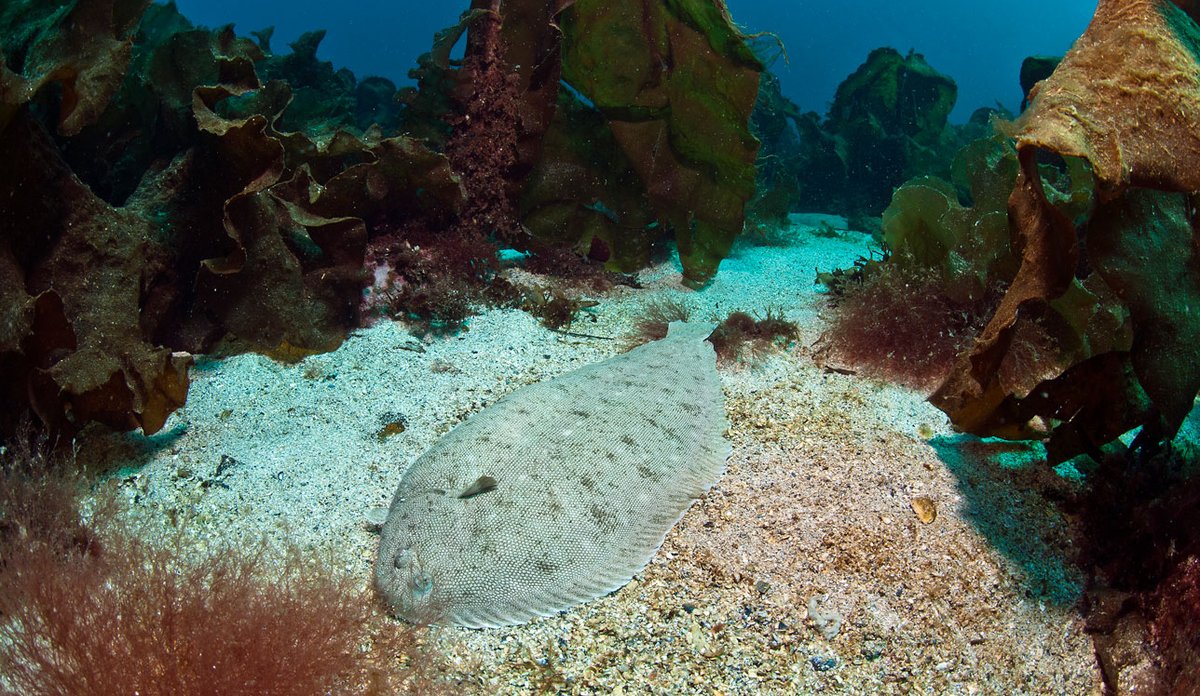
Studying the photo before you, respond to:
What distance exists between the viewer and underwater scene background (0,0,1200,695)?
2.51 m

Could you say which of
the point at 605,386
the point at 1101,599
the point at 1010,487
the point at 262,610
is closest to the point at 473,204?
the point at 605,386

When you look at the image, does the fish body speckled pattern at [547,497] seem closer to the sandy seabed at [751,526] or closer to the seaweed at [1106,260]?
the sandy seabed at [751,526]

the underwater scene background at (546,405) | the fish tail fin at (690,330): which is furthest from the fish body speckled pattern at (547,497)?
the fish tail fin at (690,330)

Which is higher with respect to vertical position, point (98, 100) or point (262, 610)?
point (98, 100)

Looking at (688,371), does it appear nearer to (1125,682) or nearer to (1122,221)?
(1122,221)

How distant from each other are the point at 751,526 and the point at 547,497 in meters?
1.22

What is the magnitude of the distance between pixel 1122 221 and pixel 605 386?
2.82 meters

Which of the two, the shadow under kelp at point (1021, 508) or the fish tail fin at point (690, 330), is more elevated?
the fish tail fin at point (690, 330)

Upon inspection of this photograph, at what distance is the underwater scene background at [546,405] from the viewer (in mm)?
2512

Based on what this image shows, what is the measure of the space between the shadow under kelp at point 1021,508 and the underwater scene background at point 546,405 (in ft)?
0.07

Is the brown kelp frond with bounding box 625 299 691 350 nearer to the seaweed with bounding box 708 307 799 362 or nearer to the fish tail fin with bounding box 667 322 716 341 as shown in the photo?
the fish tail fin with bounding box 667 322 716 341

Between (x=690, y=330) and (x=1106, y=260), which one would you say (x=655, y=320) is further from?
(x=1106, y=260)

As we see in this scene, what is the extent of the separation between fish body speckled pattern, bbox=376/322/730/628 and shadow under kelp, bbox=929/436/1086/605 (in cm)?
151

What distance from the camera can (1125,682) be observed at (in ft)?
9.30
